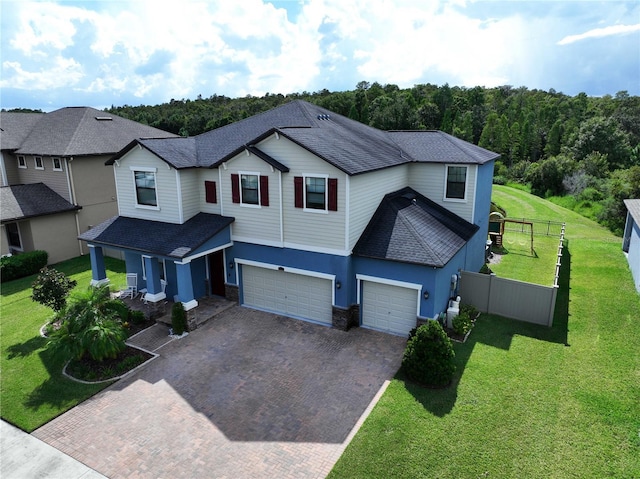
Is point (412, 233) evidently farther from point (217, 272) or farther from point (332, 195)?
point (217, 272)

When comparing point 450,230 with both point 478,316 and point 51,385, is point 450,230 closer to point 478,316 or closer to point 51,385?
point 478,316

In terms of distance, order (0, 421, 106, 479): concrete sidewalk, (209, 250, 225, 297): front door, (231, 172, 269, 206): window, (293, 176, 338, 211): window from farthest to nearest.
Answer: (209, 250, 225, 297): front door < (231, 172, 269, 206): window < (293, 176, 338, 211): window < (0, 421, 106, 479): concrete sidewalk

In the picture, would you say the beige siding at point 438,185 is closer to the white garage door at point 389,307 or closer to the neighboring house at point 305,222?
the neighboring house at point 305,222

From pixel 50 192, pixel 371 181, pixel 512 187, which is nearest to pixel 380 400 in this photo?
pixel 371 181

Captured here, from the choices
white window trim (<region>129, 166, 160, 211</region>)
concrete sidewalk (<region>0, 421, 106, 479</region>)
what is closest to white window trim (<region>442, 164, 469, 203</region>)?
white window trim (<region>129, 166, 160, 211</region>)

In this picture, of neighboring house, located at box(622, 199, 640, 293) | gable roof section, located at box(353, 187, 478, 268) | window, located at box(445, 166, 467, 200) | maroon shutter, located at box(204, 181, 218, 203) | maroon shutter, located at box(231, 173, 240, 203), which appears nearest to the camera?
gable roof section, located at box(353, 187, 478, 268)

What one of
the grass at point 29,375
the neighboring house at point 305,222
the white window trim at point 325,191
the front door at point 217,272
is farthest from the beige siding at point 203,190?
the grass at point 29,375

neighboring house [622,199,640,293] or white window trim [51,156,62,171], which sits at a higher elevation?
white window trim [51,156,62,171]

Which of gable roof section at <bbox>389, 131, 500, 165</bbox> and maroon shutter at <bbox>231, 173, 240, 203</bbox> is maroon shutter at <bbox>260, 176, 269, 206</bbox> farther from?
gable roof section at <bbox>389, 131, 500, 165</bbox>
